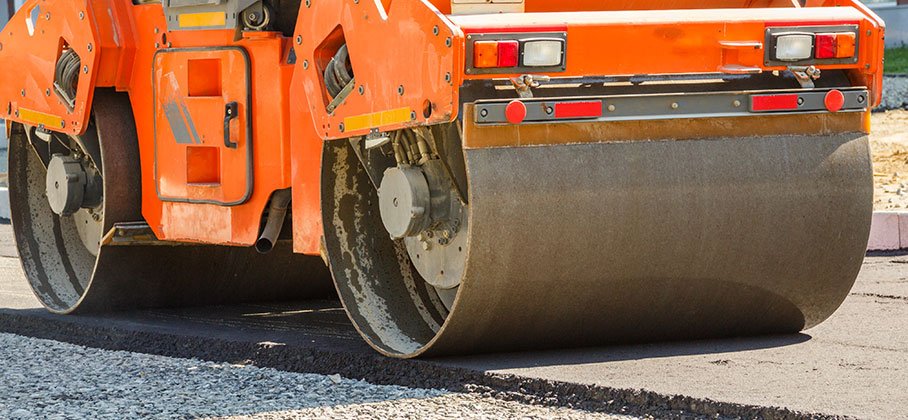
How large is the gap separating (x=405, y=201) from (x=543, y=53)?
69 centimetres

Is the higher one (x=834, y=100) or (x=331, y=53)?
(x=331, y=53)

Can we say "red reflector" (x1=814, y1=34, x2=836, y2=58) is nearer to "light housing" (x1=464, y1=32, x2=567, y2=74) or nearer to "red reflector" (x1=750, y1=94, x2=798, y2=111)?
"red reflector" (x1=750, y1=94, x2=798, y2=111)

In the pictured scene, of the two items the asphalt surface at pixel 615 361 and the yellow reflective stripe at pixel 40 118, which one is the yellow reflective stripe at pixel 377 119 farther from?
the yellow reflective stripe at pixel 40 118

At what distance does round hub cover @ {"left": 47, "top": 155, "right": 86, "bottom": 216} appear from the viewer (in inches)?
289

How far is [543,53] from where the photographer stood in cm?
521

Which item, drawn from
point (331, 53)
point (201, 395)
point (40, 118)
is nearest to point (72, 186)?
point (40, 118)

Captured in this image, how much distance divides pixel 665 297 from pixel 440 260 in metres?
0.75

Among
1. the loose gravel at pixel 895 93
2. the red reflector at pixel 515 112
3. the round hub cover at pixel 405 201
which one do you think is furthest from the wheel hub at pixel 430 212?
the loose gravel at pixel 895 93

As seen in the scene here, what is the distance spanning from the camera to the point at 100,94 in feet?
23.5

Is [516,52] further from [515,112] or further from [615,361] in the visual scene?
[615,361]

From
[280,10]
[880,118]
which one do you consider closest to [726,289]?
[280,10]

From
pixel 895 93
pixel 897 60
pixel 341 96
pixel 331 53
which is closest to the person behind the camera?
pixel 341 96

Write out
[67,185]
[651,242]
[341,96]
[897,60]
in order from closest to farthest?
1. [651,242]
2. [341,96]
3. [67,185]
4. [897,60]

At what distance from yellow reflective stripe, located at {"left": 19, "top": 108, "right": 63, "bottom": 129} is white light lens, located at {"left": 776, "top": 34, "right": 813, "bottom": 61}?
10.6 feet
